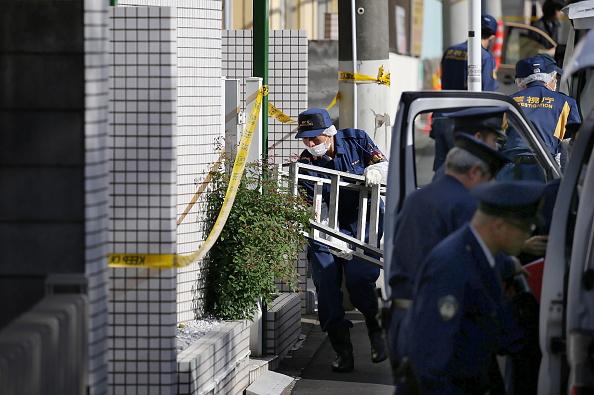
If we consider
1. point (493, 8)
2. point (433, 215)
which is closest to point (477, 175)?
point (433, 215)

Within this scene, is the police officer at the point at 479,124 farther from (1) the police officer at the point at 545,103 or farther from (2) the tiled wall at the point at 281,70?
(2) the tiled wall at the point at 281,70

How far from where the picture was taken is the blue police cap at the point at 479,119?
12.7 feet

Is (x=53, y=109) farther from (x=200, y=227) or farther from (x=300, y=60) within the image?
(x=300, y=60)

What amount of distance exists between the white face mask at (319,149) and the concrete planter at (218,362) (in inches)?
59.4

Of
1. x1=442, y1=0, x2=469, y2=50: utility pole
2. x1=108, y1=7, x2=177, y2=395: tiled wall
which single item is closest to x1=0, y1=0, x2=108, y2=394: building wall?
x1=108, y1=7, x2=177, y2=395: tiled wall

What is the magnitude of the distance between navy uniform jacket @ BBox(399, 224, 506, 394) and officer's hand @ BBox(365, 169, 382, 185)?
272cm

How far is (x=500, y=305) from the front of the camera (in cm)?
354

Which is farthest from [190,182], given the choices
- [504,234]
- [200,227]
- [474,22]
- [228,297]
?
[474,22]

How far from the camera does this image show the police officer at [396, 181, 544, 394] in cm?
346

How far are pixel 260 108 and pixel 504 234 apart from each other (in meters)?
3.00

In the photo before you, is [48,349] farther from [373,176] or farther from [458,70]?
[458,70]

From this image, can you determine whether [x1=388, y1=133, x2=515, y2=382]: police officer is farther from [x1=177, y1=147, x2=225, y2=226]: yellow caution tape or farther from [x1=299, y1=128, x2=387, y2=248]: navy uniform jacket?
[x1=299, y1=128, x2=387, y2=248]: navy uniform jacket

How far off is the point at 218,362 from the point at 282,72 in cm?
328

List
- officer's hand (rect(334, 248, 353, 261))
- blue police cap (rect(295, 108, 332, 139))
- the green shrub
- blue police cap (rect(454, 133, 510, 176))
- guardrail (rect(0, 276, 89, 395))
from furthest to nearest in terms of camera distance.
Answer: blue police cap (rect(295, 108, 332, 139))
officer's hand (rect(334, 248, 353, 261))
the green shrub
blue police cap (rect(454, 133, 510, 176))
guardrail (rect(0, 276, 89, 395))
